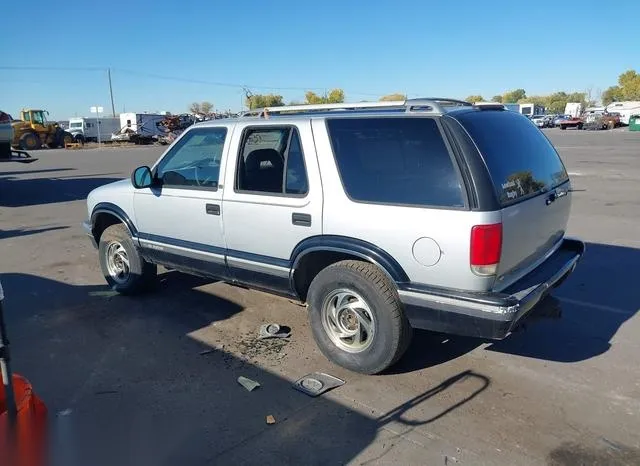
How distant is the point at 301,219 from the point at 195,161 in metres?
A: 1.52

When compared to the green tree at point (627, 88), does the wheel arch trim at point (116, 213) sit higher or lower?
lower

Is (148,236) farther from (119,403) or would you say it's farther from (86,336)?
(119,403)

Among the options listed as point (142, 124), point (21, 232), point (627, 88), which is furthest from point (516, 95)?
point (21, 232)

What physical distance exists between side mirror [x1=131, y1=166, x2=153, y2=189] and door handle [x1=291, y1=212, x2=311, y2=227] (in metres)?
1.83

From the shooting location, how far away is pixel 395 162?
3.61 m

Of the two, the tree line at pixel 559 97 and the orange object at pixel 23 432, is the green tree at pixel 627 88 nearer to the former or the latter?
the tree line at pixel 559 97

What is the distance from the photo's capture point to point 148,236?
17.1ft

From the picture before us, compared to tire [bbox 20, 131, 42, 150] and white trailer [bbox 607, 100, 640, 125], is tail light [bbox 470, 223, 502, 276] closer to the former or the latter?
tire [bbox 20, 131, 42, 150]

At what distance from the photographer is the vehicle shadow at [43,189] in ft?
42.3

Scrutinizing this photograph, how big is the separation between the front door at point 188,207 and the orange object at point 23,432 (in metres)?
2.04

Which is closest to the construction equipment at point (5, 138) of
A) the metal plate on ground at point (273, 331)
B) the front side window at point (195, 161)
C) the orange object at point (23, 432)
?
the front side window at point (195, 161)

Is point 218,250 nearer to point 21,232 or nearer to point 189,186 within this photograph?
point 189,186

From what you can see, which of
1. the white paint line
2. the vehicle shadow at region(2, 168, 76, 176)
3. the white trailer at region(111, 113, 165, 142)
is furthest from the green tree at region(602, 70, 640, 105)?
the white paint line

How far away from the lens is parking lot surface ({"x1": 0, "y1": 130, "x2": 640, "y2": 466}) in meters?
2.98
